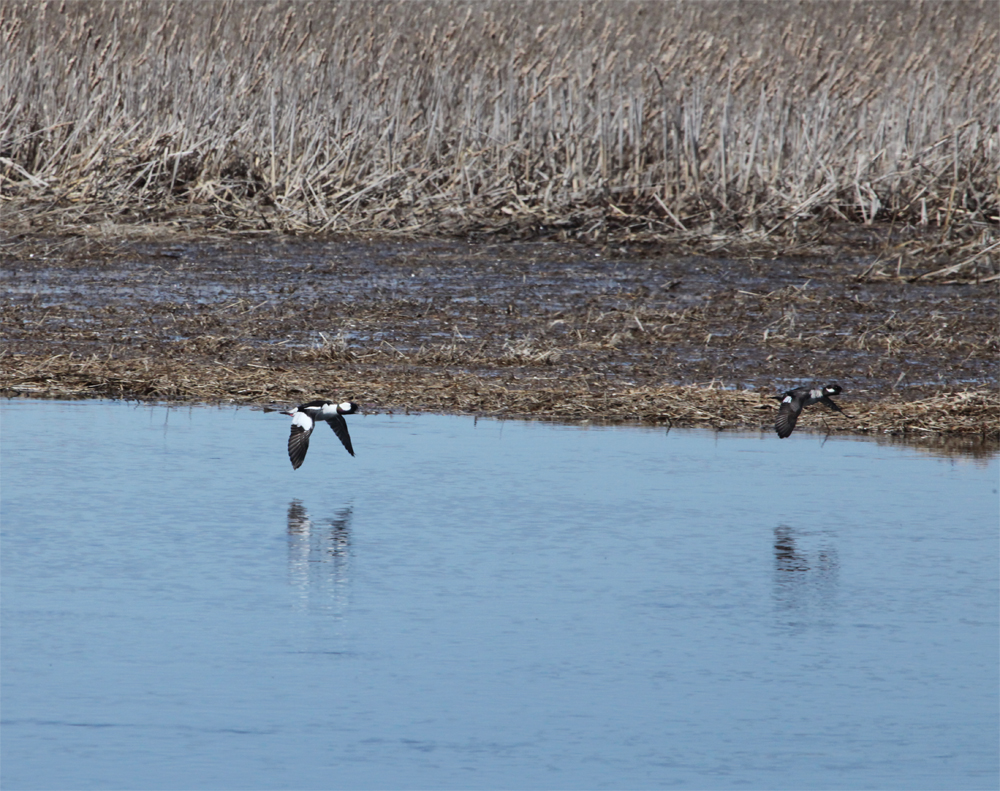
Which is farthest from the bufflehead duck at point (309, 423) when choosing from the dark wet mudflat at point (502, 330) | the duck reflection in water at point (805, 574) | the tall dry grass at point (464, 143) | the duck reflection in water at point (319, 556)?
the tall dry grass at point (464, 143)

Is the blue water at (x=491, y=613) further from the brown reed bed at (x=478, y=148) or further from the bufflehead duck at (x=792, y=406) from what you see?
the brown reed bed at (x=478, y=148)

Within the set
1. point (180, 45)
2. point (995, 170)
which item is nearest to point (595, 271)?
point (995, 170)

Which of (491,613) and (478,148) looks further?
(478,148)

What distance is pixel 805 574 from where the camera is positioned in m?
6.01

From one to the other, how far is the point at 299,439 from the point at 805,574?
246 centimetres

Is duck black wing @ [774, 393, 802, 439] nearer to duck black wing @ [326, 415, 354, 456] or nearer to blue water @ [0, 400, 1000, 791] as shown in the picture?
blue water @ [0, 400, 1000, 791]

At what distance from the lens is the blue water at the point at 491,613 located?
13.7ft

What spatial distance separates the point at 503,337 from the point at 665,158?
501cm

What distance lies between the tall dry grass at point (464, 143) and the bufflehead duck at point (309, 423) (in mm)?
7620

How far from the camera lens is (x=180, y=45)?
17172mm

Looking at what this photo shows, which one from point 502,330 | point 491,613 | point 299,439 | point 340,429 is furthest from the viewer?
point 502,330

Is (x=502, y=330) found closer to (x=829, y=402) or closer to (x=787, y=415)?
(x=829, y=402)

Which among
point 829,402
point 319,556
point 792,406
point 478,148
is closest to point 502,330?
point 829,402

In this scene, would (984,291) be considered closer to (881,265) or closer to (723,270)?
(881,265)
